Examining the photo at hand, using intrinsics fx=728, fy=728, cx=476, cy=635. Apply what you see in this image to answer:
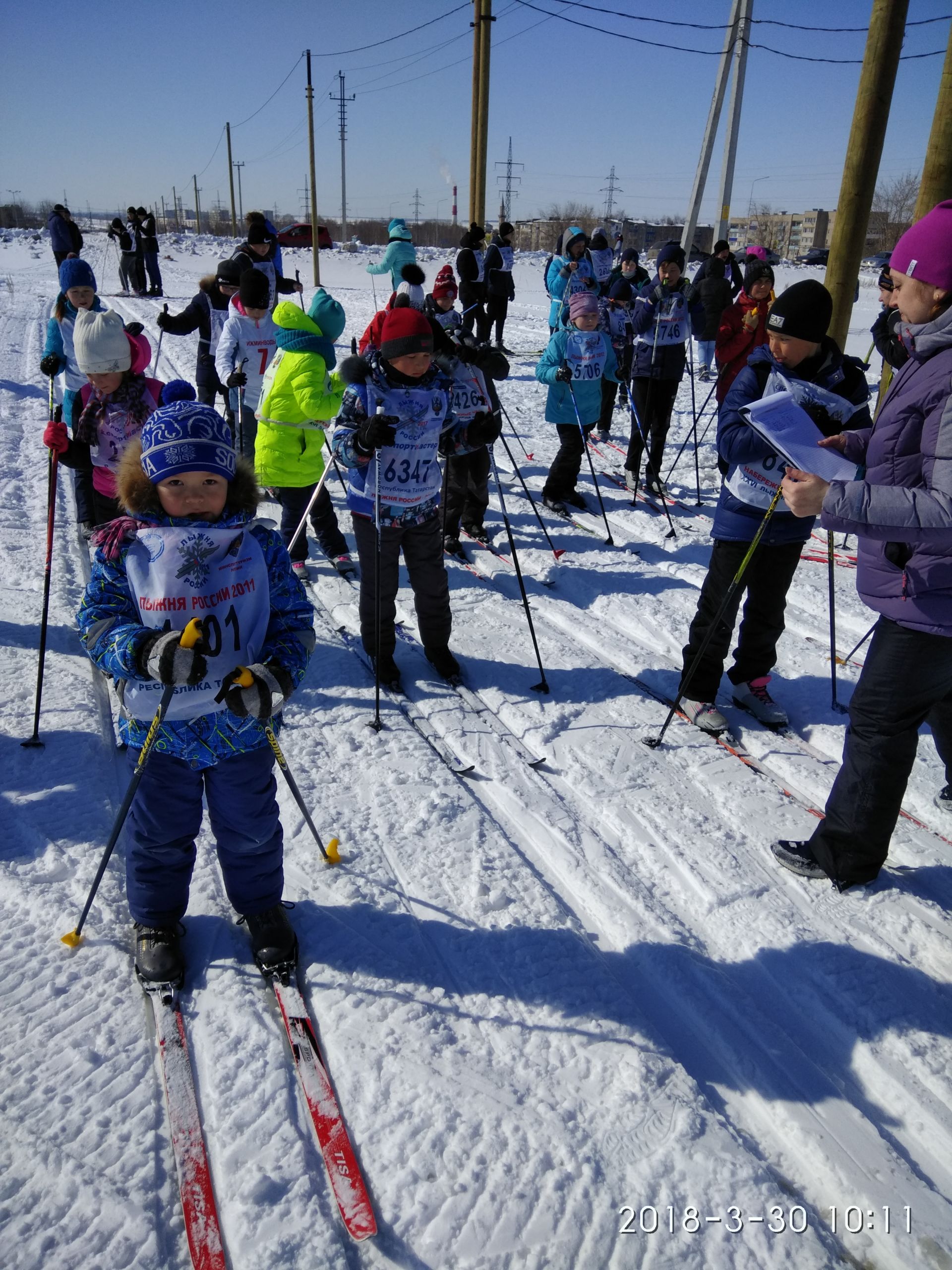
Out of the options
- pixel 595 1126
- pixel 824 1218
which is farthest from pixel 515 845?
pixel 824 1218

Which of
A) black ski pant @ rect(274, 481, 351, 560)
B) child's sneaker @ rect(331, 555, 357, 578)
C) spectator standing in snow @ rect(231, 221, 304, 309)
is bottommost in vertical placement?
child's sneaker @ rect(331, 555, 357, 578)

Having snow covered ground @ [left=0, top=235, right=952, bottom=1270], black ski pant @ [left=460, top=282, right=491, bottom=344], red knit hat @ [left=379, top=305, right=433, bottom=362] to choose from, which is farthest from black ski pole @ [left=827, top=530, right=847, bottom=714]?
black ski pant @ [left=460, top=282, right=491, bottom=344]

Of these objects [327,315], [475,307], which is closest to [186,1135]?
[327,315]

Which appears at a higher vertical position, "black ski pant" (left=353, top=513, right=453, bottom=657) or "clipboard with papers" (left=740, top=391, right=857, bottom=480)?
"clipboard with papers" (left=740, top=391, right=857, bottom=480)

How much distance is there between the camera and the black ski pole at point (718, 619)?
346 centimetres

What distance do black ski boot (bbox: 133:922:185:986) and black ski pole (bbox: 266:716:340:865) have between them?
1.87 feet

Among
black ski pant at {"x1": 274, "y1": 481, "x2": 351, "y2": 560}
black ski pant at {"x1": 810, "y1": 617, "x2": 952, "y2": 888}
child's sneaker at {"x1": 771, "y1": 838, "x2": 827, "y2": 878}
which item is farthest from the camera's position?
black ski pant at {"x1": 274, "y1": 481, "x2": 351, "y2": 560}

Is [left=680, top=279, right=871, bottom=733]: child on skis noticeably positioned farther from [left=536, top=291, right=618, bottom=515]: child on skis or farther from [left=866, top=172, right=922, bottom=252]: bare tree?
[left=866, top=172, right=922, bottom=252]: bare tree

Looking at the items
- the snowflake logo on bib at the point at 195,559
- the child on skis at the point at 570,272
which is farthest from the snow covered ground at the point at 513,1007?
the child on skis at the point at 570,272

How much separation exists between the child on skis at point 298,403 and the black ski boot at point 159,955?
2670mm

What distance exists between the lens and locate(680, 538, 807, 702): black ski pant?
3768mm

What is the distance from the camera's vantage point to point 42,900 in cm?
264

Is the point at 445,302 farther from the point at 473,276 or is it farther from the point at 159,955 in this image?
the point at 159,955

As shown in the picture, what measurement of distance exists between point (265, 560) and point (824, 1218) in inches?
93.5
